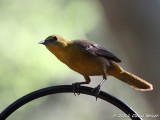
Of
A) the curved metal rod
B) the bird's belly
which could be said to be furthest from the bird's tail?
the curved metal rod

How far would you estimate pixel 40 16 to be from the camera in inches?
418

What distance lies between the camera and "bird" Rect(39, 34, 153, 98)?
14.9 feet

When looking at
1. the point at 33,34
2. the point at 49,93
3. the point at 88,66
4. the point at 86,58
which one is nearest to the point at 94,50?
the point at 86,58

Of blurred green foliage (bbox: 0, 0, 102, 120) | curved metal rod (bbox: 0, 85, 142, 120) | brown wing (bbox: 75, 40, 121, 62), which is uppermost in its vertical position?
blurred green foliage (bbox: 0, 0, 102, 120)

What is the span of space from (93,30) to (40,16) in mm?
1508

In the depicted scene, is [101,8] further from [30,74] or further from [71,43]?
[71,43]

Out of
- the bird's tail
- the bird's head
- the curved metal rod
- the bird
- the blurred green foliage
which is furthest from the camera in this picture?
the blurred green foliage

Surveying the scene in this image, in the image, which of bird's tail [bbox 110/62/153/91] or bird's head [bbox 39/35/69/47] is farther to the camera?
bird's tail [bbox 110/62/153/91]

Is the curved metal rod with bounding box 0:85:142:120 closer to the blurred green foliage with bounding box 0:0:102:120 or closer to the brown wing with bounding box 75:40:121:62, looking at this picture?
the brown wing with bounding box 75:40:121:62

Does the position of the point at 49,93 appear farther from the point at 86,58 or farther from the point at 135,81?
the point at 135,81

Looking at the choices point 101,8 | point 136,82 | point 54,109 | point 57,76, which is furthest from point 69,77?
point 136,82

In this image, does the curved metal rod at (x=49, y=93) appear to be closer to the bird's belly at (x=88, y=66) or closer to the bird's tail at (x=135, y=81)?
the bird's belly at (x=88, y=66)

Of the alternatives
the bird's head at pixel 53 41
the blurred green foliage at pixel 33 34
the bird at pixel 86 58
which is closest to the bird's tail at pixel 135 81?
the bird at pixel 86 58

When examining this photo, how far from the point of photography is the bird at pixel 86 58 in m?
4.55
